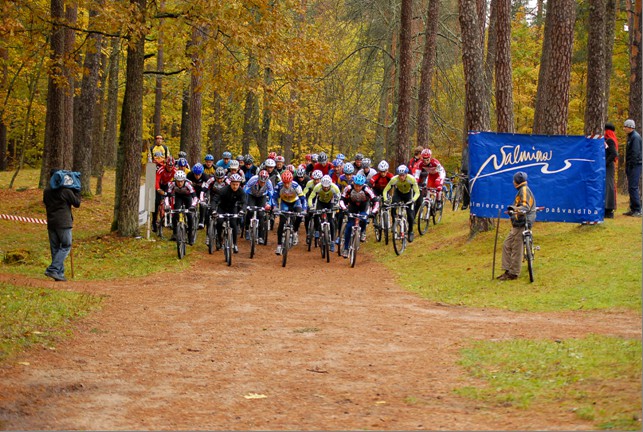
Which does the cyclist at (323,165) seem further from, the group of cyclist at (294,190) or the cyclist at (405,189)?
the cyclist at (405,189)

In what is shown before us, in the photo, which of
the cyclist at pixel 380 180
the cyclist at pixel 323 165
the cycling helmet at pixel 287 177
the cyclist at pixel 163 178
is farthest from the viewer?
the cyclist at pixel 323 165

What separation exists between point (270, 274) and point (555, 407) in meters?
11.9

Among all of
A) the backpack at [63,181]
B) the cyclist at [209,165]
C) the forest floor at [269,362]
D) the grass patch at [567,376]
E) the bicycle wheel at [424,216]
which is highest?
the cyclist at [209,165]

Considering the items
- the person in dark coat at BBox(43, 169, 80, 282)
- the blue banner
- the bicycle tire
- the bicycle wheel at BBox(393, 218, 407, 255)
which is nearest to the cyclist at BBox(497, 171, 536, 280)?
the blue banner

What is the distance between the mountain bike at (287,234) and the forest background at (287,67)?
3138mm

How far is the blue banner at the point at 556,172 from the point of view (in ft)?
59.7

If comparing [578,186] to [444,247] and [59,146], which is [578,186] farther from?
[59,146]

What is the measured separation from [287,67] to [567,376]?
14.9 m

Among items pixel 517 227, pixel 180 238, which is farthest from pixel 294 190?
pixel 517 227

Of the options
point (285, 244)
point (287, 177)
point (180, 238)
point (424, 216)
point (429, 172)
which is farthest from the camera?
point (429, 172)

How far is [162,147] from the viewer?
24875 mm

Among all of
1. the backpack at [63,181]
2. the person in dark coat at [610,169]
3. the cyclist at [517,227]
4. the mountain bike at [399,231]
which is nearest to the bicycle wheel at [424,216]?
the mountain bike at [399,231]

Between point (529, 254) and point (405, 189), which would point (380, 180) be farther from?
point (529, 254)

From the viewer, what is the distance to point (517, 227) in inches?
614
